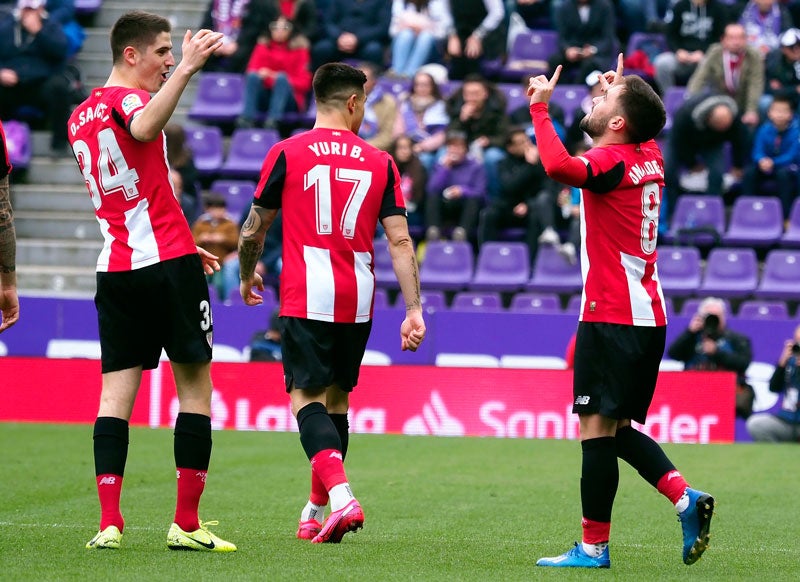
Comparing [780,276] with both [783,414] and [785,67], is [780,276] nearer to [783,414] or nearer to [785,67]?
[783,414]

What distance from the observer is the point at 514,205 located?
55.3ft

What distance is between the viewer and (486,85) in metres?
17.4

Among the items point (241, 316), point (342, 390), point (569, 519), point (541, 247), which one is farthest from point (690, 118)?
point (342, 390)

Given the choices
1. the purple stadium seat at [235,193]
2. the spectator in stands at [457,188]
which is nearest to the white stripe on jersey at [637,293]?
the spectator in stands at [457,188]

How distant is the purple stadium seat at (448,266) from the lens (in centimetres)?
1641

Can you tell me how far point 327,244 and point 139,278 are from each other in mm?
909

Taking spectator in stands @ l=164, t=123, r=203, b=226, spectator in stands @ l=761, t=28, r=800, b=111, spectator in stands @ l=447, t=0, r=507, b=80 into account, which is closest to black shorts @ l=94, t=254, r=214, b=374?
spectator in stands @ l=164, t=123, r=203, b=226

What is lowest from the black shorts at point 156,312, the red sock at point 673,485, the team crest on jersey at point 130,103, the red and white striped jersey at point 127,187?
the red sock at point 673,485

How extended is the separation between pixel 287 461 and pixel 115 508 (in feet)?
15.0

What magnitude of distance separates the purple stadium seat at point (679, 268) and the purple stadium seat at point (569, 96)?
2.88 metres

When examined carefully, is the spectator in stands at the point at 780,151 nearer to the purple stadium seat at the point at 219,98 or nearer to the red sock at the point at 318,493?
the purple stadium seat at the point at 219,98

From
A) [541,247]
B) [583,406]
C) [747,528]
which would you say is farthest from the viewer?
[541,247]

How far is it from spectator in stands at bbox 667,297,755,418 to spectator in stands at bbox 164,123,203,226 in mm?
6264

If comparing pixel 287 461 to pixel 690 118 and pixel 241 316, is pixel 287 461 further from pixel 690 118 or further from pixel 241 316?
pixel 690 118
